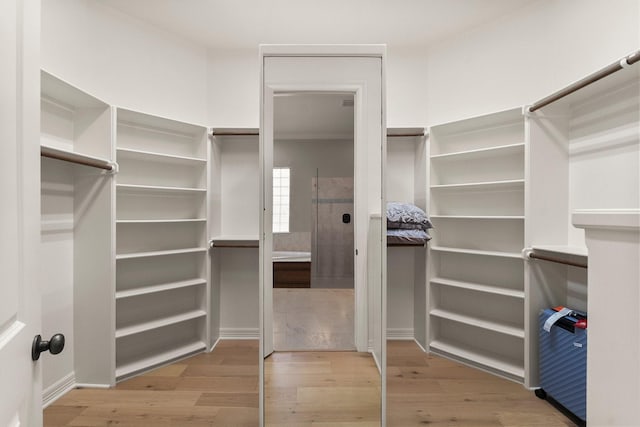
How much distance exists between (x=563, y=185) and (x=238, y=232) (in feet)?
8.95

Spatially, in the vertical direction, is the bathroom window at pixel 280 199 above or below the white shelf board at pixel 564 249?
above

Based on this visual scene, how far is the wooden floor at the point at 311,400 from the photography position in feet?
6.66

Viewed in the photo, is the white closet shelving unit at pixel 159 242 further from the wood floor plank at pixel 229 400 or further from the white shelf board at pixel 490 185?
the white shelf board at pixel 490 185

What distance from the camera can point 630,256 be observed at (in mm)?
537

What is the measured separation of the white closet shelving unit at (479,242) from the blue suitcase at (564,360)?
0.21 m

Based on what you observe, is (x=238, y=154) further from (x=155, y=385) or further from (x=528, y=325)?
(x=528, y=325)

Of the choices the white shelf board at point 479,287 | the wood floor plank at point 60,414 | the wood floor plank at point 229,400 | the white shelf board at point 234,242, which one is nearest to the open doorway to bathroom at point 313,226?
the wood floor plank at point 229,400

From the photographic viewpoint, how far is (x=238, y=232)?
337cm

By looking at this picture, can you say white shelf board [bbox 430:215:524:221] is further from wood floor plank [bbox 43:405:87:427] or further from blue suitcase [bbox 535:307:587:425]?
wood floor plank [bbox 43:405:87:427]

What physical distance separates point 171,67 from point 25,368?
A: 2.86 m

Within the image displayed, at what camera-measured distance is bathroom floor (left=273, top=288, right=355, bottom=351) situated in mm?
2096

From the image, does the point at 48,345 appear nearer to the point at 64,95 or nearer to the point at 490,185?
the point at 64,95

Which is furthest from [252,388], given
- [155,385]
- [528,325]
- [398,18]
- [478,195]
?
[398,18]

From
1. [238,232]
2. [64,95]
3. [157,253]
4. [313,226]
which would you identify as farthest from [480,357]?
[64,95]
